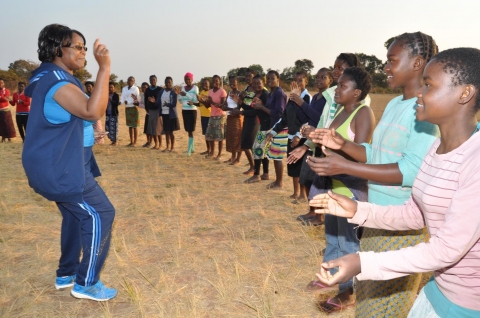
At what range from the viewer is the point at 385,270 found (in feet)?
5.26

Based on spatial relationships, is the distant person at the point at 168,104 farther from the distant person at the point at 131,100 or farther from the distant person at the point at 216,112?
the distant person at the point at 216,112

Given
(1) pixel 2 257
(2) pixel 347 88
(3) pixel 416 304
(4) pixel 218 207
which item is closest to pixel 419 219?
(3) pixel 416 304

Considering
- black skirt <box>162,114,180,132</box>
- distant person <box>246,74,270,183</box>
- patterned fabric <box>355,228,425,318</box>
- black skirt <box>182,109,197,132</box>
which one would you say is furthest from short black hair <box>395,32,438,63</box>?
black skirt <box>162,114,180,132</box>

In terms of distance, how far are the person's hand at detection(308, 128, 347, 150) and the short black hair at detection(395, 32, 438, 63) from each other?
0.61 m

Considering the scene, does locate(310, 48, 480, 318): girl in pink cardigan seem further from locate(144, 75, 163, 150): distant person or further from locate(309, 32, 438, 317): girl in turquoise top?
locate(144, 75, 163, 150): distant person

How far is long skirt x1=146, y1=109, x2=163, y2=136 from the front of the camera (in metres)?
11.1

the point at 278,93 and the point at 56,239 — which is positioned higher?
the point at 278,93

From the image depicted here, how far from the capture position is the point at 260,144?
7.75 metres

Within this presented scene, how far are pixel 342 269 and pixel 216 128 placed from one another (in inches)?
333

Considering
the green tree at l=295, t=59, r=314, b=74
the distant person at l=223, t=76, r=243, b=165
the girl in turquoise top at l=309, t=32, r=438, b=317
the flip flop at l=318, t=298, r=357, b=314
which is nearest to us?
the girl in turquoise top at l=309, t=32, r=438, b=317

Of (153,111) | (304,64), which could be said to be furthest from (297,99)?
(304,64)

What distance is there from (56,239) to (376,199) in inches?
146

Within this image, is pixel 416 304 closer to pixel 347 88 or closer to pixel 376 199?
pixel 376 199

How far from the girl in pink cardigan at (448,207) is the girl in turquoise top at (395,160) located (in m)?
0.53
